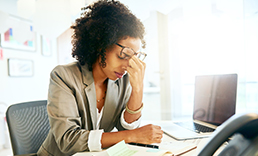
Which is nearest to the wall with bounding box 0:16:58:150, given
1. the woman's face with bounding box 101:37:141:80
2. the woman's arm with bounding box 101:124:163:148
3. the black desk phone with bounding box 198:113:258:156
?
the woman's face with bounding box 101:37:141:80

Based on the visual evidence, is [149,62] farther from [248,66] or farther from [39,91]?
[39,91]

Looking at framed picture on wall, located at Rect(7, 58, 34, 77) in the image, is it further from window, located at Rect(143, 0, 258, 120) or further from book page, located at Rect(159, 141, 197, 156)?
book page, located at Rect(159, 141, 197, 156)

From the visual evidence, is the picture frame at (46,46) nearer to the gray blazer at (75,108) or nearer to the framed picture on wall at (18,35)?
the framed picture on wall at (18,35)

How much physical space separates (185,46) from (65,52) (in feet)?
7.72

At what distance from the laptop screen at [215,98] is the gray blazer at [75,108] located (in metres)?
0.55

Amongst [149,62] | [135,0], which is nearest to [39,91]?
[149,62]

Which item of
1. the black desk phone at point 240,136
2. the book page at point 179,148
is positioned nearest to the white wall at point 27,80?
the book page at point 179,148

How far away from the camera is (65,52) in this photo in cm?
365

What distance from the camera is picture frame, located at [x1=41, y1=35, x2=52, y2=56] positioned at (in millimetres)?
3275

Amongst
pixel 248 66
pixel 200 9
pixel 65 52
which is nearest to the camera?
pixel 248 66

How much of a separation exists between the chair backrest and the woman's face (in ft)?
1.57

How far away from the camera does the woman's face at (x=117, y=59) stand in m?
0.99

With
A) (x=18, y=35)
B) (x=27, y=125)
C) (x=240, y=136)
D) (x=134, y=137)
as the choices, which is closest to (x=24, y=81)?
(x=18, y=35)

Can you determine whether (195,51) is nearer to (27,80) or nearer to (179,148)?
(179,148)
